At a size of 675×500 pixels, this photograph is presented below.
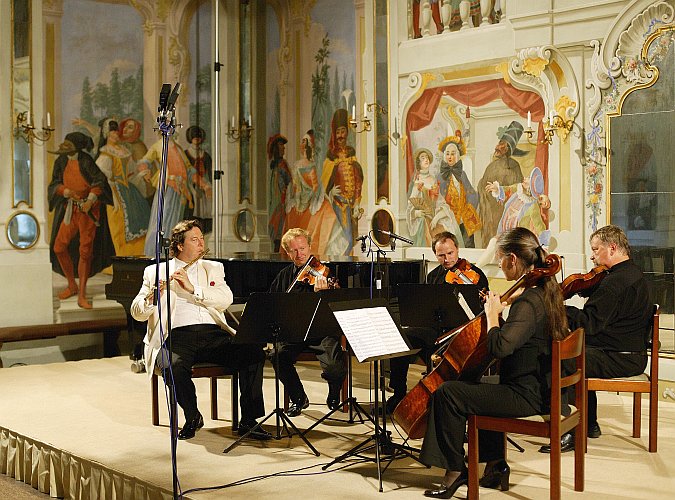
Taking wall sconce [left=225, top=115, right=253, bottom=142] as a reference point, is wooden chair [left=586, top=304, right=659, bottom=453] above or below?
below

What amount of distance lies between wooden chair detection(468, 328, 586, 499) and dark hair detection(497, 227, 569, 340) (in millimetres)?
71

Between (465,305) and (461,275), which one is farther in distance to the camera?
(461,275)

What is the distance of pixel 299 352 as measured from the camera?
5.91 meters

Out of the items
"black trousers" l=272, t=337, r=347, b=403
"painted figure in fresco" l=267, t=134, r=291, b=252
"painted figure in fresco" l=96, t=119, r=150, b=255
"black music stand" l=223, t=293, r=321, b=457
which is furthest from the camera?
"painted figure in fresco" l=267, t=134, r=291, b=252

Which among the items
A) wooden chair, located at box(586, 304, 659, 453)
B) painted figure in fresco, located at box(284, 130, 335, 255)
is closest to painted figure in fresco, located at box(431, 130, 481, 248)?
painted figure in fresco, located at box(284, 130, 335, 255)

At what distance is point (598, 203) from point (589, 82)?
960 millimetres

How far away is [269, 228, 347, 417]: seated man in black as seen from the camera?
19.0ft

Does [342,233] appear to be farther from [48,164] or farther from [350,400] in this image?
[350,400]

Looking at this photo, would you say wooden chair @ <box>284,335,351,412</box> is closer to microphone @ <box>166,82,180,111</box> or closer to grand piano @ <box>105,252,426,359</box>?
grand piano @ <box>105,252,426,359</box>

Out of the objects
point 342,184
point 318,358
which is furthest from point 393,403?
point 342,184

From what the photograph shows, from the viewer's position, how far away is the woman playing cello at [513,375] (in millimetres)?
3941

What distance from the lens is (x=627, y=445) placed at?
17.0ft

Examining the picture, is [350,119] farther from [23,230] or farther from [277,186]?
[23,230]

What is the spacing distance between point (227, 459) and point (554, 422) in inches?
74.9
